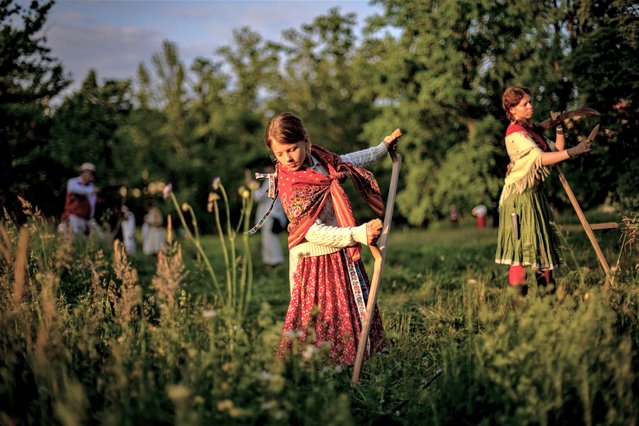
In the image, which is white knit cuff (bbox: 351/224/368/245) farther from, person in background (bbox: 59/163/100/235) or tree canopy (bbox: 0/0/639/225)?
person in background (bbox: 59/163/100/235)

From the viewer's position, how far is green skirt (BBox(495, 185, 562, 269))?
4766mm

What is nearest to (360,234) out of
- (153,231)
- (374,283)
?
(374,283)

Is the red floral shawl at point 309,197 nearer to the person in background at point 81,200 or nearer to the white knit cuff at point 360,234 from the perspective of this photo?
the white knit cuff at point 360,234

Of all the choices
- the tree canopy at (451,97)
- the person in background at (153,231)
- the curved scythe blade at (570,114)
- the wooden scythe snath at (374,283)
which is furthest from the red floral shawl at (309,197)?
the person in background at (153,231)

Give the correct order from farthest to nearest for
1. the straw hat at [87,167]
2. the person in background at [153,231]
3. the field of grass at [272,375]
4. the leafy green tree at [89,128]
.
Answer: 1. the person in background at [153,231]
2. the straw hat at [87,167]
3. the leafy green tree at [89,128]
4. the field of grass at [272,375]

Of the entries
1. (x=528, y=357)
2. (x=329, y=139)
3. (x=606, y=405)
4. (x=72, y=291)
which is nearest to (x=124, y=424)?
(x=528, y=357)

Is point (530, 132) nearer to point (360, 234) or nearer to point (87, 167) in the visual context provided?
point (360, 234)

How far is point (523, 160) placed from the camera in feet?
15.5

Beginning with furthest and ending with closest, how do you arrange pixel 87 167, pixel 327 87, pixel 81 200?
pixel 327 87
pixel 81 200
pixel 87 167

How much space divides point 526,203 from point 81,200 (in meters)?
7.21

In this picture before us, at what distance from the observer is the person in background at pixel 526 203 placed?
15.5ft

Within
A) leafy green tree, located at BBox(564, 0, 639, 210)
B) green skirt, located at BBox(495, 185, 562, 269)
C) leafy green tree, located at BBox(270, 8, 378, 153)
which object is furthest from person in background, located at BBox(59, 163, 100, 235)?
leafy green tree, located at BBox(270, 8, 378, 153)

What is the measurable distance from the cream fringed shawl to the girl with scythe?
140 centimetres

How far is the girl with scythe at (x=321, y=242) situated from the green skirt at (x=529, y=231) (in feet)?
5.15
